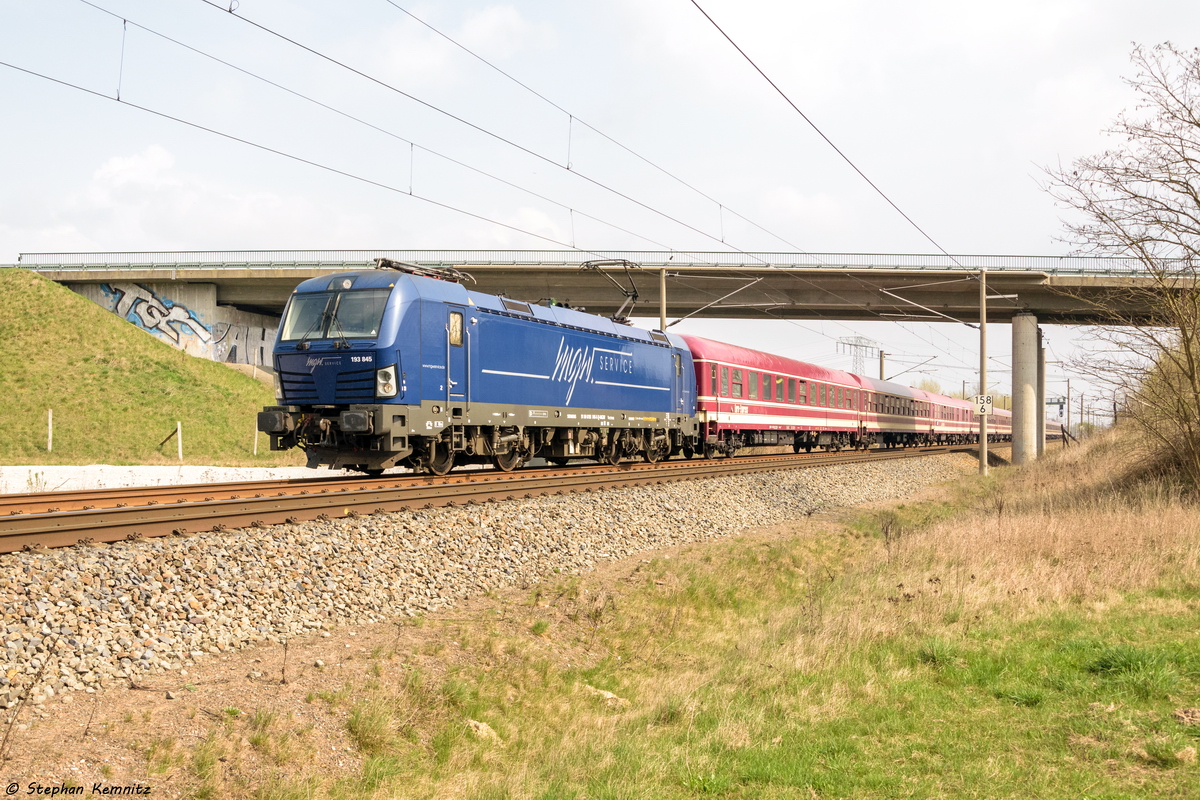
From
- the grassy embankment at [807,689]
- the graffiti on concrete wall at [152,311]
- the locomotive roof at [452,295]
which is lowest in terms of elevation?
the grassy embankment at [807,689]

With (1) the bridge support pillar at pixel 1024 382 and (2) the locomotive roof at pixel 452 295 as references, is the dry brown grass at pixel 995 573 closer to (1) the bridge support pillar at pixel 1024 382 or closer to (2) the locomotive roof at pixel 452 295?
(2) the locomotive roof at pixel 452 295

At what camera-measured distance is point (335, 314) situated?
14.8 meters

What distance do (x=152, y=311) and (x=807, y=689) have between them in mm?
44628

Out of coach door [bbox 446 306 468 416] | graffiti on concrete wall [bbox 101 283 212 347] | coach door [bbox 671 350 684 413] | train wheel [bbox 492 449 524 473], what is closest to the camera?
coach door [bbox 446 306 468 416]

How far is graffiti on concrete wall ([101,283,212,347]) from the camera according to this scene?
43.6m

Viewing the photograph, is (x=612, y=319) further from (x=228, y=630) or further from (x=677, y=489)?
(x=228, y=630)

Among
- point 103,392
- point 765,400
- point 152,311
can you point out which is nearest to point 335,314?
point 765,400

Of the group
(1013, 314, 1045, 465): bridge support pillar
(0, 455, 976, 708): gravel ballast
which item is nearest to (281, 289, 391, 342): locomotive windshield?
(0, 455, 976, 708): gravel ballast

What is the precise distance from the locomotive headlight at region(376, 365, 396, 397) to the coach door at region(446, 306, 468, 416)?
1457 mm

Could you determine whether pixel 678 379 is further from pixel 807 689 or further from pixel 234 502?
pixel 807 689

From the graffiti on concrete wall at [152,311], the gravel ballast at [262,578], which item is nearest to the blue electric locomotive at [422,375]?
the gravel ballast at [262,578]

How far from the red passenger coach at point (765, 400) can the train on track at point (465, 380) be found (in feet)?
0.40

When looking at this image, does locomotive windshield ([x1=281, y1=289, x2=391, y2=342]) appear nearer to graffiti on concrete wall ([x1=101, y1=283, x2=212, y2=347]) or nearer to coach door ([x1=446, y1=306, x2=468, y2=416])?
coach door ([x1=446, y1=306, x2=468, y2=416])

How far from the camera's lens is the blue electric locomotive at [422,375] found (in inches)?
562
